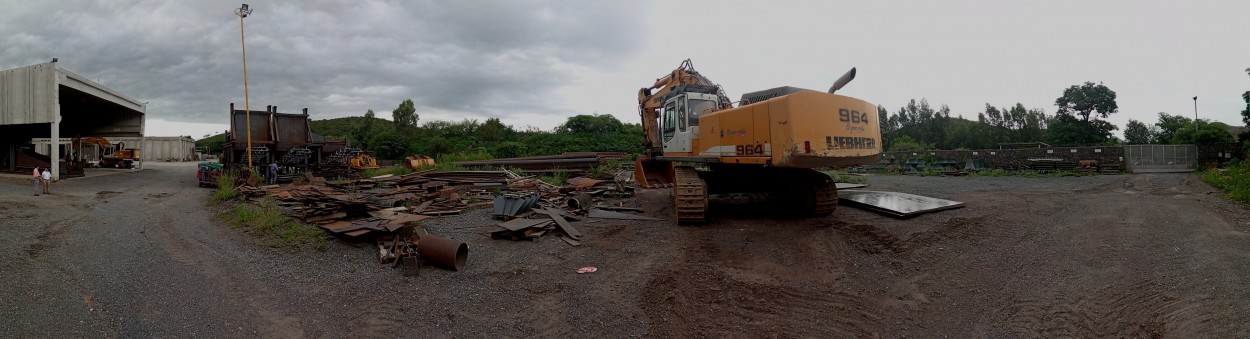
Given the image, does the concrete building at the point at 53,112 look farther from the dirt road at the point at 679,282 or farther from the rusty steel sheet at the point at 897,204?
the rusty steel sheet at the point at 897,204

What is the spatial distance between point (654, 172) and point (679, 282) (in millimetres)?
7510

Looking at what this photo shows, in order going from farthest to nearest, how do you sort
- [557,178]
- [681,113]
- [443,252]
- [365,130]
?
[365,130], [557,178], [681,113], [443,252]

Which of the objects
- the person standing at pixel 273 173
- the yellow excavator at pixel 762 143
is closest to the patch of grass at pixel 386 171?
the person standing at pixel 273 173

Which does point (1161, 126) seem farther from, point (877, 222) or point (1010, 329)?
point (1010, 329)

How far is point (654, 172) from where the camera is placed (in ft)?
42.5

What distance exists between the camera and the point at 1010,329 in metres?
4.22

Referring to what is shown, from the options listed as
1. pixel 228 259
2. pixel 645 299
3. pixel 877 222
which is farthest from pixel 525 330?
pixel 877 222

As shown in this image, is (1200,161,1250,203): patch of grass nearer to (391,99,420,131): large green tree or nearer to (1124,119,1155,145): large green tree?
(391,99,420,131): large green tree

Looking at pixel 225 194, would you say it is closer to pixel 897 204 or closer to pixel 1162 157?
pixel 897 204

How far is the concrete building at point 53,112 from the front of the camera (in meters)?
17.2

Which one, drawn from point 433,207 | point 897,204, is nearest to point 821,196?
point 897,204

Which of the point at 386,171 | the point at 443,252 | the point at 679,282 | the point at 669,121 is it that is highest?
the point at 669,121

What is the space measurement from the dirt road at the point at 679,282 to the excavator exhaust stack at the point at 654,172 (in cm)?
377

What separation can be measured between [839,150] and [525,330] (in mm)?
5731
